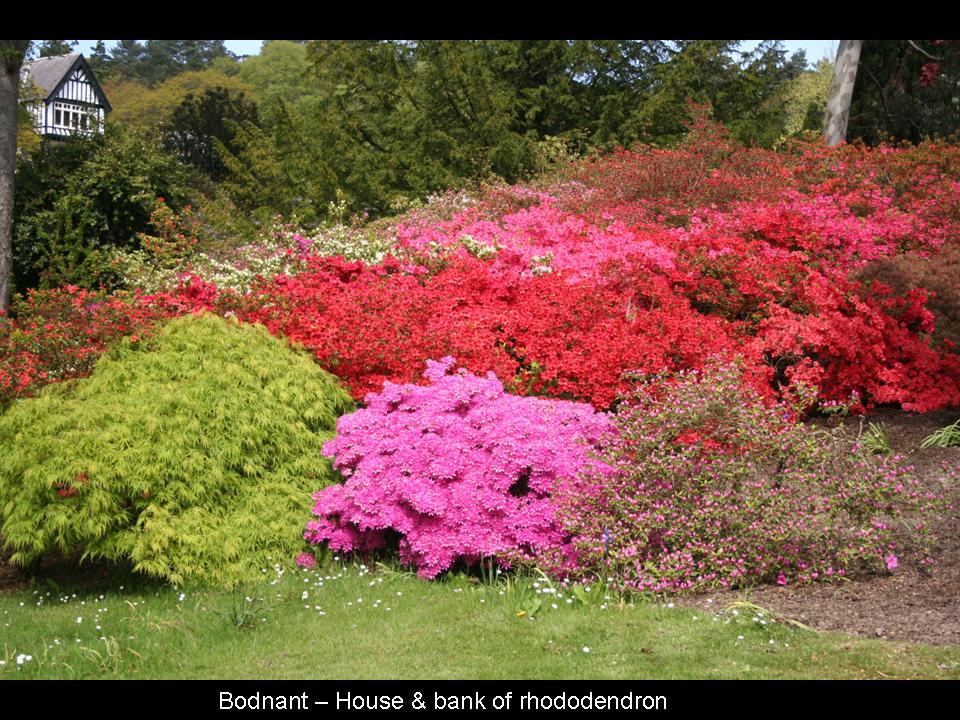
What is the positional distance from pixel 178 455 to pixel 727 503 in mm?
3823

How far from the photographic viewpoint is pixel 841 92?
18.5m

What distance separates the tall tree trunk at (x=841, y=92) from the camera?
18109 millimetres

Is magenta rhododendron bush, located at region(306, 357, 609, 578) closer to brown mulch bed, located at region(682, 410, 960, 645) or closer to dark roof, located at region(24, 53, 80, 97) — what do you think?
brown mulch bed, located at region(682, 410, 960, 645)

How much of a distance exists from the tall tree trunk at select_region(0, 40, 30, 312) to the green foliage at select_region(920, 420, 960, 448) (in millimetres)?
10675

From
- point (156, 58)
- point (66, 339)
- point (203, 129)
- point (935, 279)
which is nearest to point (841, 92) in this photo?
point (935, 279)

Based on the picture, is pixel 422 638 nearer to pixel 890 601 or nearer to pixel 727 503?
pixel 727 503

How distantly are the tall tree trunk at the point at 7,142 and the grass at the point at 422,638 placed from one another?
6833 mm

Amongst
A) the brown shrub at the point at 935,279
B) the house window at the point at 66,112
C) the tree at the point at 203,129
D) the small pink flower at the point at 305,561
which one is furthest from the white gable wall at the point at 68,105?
the small pink flower at the point at 305,561

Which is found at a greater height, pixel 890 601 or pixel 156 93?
pixel 156 93

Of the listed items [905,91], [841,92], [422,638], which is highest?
[905,91]

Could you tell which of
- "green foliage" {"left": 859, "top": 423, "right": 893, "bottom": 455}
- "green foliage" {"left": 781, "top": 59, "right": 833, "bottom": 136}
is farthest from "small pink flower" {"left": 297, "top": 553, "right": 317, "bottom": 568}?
"green foliage" {"left": 781, "top": 59, "right": 833, "bottom": 136}

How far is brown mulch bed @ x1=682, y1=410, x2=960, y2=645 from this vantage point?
16.0 ft
